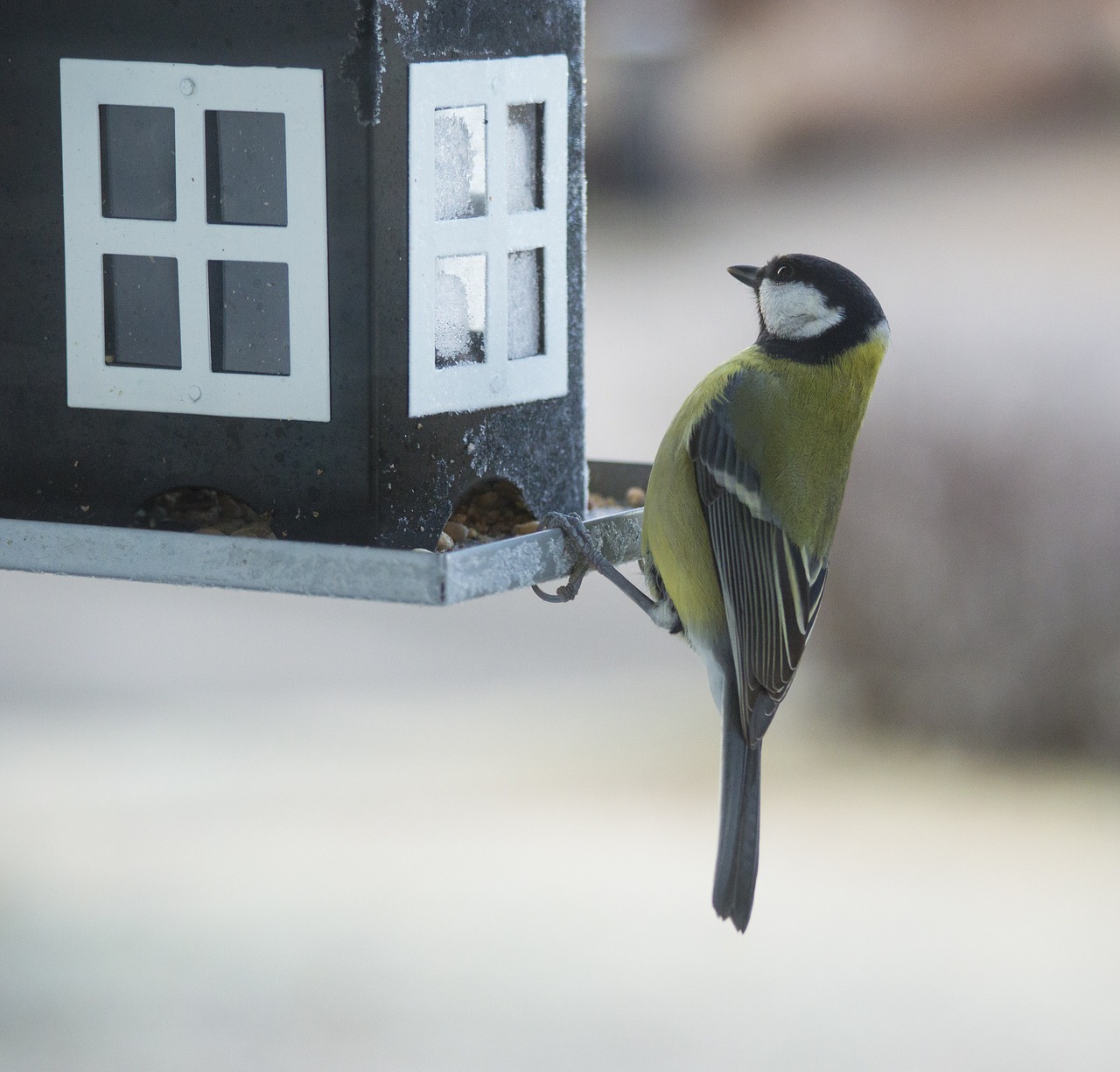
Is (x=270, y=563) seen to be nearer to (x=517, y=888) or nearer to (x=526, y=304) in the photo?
(x=526, y=304)

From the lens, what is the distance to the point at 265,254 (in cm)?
324

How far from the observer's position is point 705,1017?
7.48 metres

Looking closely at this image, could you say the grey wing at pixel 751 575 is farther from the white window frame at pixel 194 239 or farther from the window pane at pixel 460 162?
the white window frame at pixel 194 239

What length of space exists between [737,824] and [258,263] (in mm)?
1478

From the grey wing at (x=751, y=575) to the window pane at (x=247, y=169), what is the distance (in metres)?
1.02

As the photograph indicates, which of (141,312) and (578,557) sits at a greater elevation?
(141,312)

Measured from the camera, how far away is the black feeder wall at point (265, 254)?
125 inches

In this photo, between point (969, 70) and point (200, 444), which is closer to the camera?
point (200, 444)

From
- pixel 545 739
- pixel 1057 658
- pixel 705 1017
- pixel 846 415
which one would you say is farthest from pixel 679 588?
pixel 545 739

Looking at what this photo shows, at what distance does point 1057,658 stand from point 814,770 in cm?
129

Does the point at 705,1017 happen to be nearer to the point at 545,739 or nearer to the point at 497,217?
the point at 545,739

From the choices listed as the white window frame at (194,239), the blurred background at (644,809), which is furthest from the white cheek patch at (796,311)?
the blurred background at (644,809)

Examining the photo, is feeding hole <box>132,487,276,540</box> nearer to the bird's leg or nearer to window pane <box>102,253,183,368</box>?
window pane <box>102,253,183,368</box>

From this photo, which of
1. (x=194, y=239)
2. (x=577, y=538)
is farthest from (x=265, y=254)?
(x=577, y=538)
